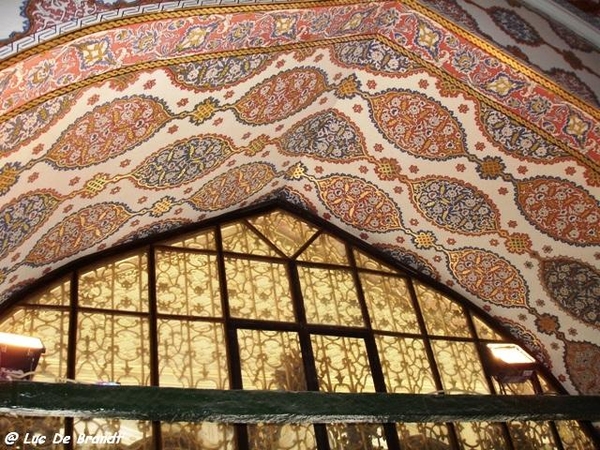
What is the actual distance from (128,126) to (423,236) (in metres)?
2.47

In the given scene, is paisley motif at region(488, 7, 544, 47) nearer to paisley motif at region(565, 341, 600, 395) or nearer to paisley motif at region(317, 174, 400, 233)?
paisley motif at region(317, 174, 400, 233)

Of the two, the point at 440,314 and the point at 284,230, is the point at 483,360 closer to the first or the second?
the point at 440,314

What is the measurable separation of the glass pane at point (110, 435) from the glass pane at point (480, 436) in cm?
213

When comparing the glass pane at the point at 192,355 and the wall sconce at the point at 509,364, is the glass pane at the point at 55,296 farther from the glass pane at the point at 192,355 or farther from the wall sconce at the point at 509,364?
the wall sconce at the point at 509,364

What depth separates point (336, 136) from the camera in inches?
213

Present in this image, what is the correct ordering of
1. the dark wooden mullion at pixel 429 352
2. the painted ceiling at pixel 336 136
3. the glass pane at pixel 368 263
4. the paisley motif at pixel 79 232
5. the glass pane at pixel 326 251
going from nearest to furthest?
the painted ceiling at pixel 336 136, the paisley motif at pixel 79 232, the dark wooden mullion at pixel 429 352, the glass pane at pixel 326 251, the glass pane at pixel 368 263

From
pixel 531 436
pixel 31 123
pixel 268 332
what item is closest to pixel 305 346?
pixel 268 332

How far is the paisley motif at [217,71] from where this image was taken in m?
4.22

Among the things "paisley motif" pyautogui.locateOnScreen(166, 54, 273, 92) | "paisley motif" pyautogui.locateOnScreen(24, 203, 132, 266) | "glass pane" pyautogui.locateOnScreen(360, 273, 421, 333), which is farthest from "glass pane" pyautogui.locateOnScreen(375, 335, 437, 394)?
"paisley motif" pyautogui.locateOnScreen(166, 54, 273, 92)

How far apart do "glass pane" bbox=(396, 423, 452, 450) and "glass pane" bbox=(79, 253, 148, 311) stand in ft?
6.13

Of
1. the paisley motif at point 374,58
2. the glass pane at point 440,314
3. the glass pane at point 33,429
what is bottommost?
the glass pane at point 33,429

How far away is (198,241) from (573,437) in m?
3.09

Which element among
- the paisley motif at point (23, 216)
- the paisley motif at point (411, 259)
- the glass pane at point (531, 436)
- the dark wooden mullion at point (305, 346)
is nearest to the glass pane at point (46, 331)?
the paisley motif at point (23, 216)

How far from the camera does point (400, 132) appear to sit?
17.3 ft
